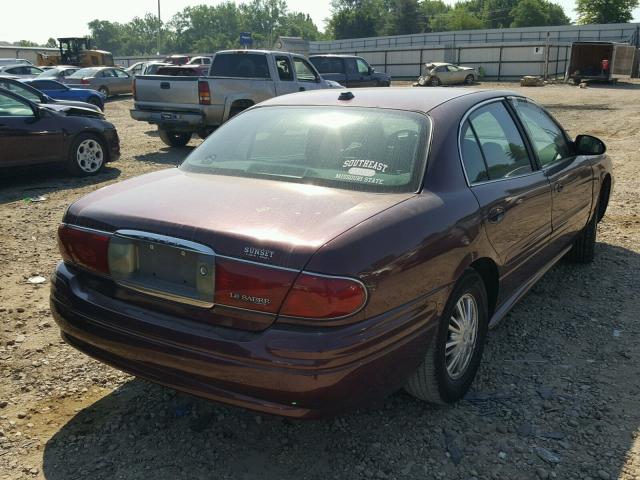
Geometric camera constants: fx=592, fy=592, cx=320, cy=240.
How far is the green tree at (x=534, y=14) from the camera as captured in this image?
103 metres

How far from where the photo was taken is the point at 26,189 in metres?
8.44

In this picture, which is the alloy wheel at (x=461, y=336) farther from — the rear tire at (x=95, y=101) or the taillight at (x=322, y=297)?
the rear tire at (x=95, y=101)

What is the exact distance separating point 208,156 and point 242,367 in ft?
5.39

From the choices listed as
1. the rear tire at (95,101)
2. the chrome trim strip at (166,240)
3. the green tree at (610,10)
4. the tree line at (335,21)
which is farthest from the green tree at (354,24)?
the chrome trim strip at (166,240)

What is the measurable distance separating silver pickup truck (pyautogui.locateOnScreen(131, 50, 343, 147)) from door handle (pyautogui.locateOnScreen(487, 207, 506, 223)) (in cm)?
886

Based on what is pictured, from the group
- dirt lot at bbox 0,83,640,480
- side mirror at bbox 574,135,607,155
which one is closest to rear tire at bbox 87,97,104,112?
dirt lot at bbox 0,83,640,480

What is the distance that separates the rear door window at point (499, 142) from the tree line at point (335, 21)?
84.9 m

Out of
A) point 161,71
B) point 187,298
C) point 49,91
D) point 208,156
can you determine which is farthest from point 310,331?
point 49,91

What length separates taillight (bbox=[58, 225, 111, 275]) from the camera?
2.75 m

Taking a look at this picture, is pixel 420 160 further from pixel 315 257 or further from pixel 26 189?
pixel 26 189

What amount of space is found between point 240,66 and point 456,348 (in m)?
10.6

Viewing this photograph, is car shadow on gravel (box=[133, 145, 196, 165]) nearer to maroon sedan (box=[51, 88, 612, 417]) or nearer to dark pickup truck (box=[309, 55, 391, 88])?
maroon sedan (box=[51, 88, 612, 417])

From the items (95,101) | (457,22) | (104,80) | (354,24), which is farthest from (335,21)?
(95,101)

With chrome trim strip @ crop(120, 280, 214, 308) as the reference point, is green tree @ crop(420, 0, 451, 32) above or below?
above
